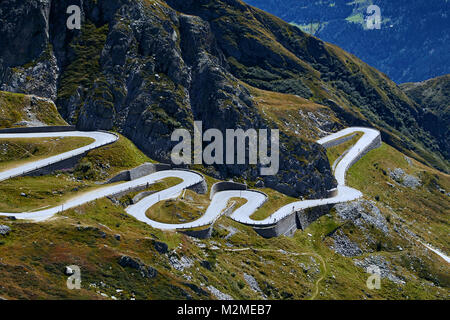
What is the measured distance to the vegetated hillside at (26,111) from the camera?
104562mm

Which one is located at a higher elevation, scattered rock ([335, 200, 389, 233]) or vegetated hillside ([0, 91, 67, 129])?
vegetated hillside ([0, 91, 67, 129])

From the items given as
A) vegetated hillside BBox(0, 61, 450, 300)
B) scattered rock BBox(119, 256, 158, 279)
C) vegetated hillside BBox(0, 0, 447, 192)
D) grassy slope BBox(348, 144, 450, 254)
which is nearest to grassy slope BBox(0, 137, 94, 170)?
vegetated hillside BBox(0, 61, 450, 300)

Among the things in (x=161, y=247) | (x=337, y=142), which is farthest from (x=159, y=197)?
(x=337, y=142)

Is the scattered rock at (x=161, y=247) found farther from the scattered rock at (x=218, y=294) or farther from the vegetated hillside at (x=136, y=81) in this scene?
A: the vegetated hillside at (x=136, y=81)

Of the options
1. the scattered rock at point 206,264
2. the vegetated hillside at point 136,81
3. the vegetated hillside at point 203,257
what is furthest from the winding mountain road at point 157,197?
the scattered rock at point 206,264

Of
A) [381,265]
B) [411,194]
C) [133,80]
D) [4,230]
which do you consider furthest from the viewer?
[411,194]

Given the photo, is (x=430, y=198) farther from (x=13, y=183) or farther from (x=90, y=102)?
(x=13, y=183)

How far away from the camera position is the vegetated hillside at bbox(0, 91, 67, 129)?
104562 millimetres

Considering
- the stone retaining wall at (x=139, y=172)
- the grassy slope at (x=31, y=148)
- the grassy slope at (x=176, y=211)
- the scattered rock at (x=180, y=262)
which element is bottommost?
the scattered rock at (x=180, y=262)

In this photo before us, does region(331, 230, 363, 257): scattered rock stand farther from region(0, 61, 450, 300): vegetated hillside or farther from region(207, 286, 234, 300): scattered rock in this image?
region(207, 286, 234, 300): scattered rock

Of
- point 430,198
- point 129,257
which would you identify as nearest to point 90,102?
point 129,257

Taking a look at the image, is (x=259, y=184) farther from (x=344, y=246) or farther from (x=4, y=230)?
(x=4, y=230)

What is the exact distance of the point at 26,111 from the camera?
109 m

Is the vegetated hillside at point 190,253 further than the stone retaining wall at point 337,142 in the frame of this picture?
No
